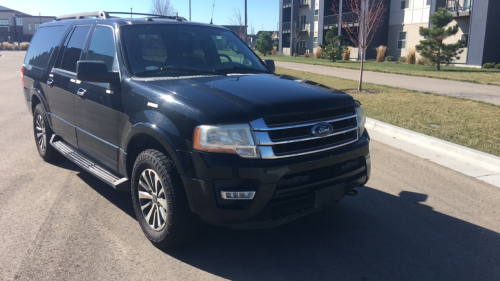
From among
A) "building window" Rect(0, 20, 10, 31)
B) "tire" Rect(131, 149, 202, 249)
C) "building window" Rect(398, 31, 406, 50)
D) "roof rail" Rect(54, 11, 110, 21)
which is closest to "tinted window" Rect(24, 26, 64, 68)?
"roof rail" Rect(54, 11, 110, 21)

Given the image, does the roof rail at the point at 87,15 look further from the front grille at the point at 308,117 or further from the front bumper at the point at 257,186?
the front grille at the point at 308,117

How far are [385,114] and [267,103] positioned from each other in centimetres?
712

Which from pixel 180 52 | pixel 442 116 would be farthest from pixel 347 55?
pixel 180 52

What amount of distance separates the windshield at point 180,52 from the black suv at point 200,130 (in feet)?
0.05

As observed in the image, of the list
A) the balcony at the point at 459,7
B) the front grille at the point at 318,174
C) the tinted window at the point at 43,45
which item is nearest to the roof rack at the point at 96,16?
the tinted window at the point at 43,45

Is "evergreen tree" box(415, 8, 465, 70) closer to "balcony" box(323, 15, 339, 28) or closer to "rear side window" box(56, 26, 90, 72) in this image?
"balcony" box(323, 15, 339, 28)

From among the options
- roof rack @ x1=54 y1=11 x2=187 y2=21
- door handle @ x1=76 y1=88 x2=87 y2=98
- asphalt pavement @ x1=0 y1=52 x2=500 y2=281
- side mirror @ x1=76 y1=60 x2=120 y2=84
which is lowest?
asphalt pavement @ x1=0 y1=52 x2=500 y2=281

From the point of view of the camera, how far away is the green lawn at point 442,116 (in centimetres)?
776

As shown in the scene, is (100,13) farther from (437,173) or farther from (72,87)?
(437,173)

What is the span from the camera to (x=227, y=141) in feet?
11.2

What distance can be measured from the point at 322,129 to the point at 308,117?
16 cm

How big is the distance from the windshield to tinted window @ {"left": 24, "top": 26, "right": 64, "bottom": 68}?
195 cm

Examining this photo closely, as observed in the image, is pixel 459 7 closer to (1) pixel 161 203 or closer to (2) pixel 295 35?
(2) pixel 295 35

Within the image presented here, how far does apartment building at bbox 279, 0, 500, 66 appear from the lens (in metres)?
26.9
